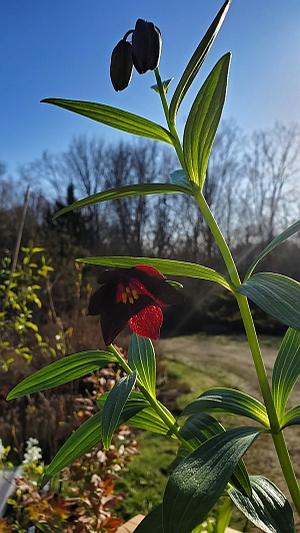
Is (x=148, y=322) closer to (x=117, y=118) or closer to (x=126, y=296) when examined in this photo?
(x=126, y=296)

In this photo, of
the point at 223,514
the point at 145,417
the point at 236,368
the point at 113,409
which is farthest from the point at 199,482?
the point at 236,368

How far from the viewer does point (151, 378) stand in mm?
593

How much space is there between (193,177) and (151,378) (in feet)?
0.76

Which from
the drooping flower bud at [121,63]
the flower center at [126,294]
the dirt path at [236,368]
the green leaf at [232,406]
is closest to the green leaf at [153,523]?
the green leaf at [232,406]

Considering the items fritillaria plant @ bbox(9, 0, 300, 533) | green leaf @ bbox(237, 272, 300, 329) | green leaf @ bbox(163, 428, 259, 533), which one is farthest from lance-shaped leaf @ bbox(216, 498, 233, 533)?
green leaf @ bbox(237, 272, 300, 329)

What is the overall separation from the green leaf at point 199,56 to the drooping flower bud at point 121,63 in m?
0.06

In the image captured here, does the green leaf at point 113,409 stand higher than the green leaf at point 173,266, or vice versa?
the green leaf at point 173,266

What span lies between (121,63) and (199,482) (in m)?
0.39

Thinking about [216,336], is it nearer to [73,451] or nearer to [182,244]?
[182,244]

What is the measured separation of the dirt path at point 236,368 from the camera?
2654 mm

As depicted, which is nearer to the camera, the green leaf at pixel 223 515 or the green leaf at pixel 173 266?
the green leaf at pixel 173 266

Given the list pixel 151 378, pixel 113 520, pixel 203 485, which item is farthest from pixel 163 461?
pixel 203 485

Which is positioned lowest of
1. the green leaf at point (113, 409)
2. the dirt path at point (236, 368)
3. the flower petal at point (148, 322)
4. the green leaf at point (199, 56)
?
the dirt path at point (236, 368)

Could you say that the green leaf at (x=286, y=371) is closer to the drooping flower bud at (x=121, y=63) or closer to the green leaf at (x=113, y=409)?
the green leaf at (x=113, y=409)
